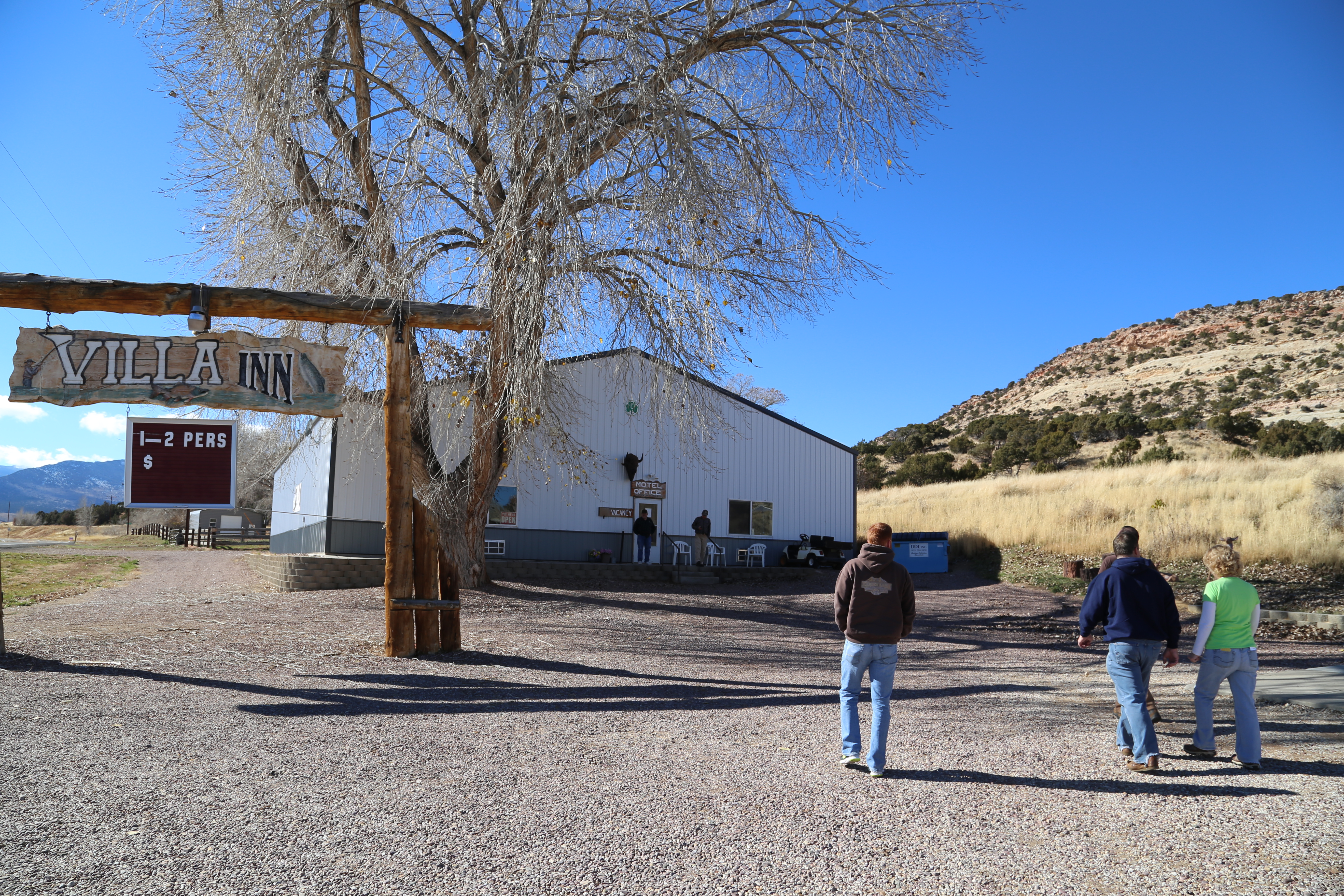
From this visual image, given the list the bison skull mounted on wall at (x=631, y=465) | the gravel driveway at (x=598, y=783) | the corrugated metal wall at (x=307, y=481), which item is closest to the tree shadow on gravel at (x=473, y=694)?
the gravel driveway at (x=598, y=783)

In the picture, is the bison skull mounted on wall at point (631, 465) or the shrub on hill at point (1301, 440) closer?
the bison skull mounted on wall at point (631, 465)

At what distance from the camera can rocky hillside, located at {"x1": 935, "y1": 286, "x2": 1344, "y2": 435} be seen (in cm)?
4616

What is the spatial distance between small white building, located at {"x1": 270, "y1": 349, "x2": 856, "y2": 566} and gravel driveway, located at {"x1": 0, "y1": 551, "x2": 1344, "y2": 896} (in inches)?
372

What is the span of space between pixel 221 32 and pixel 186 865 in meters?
10.9

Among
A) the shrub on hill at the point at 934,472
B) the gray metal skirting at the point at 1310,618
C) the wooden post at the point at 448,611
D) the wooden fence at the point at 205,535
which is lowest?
the wooden fence at the point at 205,535

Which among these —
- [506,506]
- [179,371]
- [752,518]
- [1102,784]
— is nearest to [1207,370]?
[752,518]

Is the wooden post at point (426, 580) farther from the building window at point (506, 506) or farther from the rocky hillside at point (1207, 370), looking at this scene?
the rocky hillside at point (1207, 370)

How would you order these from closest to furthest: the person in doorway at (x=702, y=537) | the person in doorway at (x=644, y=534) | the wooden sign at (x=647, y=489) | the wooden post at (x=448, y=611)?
the wooden post at (x=448, y=611) < the person in doorway at (x=644, y=534) < the person in doorway at (x=702, y=537) < the wooden sign at (x=647, y=489)

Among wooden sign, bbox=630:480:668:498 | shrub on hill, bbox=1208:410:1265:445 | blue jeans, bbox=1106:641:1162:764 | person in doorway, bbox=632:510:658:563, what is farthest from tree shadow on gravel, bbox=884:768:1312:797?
shrub on hill, bbox=1208:410:1265:445

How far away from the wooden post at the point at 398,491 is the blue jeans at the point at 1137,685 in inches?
254

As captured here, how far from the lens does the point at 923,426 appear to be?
209ft

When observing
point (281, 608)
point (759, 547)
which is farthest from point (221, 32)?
point (759, 547)

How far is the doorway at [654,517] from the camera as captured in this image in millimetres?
22312

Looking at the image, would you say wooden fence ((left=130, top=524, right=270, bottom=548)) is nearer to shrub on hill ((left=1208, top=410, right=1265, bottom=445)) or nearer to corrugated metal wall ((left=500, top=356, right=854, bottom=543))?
corrugated metal wall ((left=500, top=356, right=854, bottom=543))
